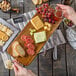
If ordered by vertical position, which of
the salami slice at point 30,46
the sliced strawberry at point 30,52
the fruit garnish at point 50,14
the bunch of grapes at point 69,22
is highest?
the fruit garnish at point 50,14

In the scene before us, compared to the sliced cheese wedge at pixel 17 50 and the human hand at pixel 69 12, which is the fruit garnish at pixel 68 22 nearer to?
the human hand at pixel 69 12

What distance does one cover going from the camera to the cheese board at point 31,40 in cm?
122

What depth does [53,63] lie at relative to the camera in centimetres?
138

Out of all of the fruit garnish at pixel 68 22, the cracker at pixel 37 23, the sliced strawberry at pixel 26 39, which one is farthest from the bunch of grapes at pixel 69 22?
the sliced strawberry at pixel 26 39

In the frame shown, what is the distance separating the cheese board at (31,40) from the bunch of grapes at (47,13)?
0.02m

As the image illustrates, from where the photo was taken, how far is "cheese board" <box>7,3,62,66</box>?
1.22m

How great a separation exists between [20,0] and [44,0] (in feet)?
0.54

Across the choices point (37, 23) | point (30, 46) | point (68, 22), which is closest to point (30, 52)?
point (30, 46)

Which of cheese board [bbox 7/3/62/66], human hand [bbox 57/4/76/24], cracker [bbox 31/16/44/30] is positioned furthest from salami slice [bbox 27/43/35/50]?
human hand [bbox 57/4/76/24]

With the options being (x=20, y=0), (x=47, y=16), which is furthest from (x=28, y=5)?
(x=47, y=16)

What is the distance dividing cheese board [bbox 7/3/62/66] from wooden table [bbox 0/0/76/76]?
0.47ft

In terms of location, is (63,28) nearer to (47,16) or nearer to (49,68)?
(47,16)

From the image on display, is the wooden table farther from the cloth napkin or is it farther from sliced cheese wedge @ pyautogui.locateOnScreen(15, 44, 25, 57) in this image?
sliced cheese wedge @ pyautogui.locateOnScreen(15, 44, 25, 57)

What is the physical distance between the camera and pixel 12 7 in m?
Result: 1.41
